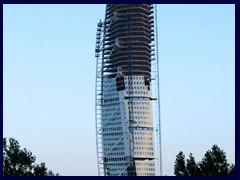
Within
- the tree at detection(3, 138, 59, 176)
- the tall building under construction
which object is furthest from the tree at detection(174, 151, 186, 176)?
the tall building under construction

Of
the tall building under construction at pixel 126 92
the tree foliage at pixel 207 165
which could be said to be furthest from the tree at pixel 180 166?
the tall building under construction at pixel 126 92

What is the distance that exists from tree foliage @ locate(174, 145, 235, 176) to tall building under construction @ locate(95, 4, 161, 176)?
Result: 351 feet

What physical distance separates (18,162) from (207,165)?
17186 millimetres

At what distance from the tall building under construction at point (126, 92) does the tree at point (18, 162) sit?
4660 inches

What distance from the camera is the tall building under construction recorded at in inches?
6117

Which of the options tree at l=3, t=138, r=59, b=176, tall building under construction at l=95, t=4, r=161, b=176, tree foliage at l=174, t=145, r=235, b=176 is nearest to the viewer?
tree at l=3, t=138, r=59, b=176

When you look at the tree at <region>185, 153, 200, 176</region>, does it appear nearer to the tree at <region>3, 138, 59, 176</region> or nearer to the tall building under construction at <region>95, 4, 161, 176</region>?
the tree at <region>3, 138, 59, 176</region>

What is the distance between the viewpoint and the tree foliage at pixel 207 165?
1651 inches

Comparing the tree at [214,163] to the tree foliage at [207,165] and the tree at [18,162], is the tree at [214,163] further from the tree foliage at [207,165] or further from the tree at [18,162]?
the tree at [18,162]

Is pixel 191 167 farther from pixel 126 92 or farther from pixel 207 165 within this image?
pixel 126 92

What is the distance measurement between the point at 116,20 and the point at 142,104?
30520 millimetres

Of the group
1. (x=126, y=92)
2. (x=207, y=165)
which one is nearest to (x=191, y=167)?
(x=207, y=165)

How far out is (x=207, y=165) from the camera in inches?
1663

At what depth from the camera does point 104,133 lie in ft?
525
